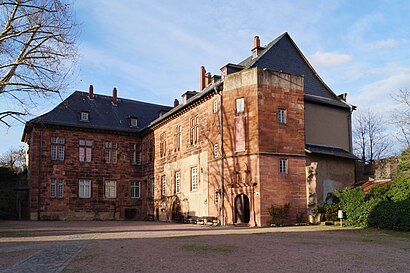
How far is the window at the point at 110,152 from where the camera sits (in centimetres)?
3697

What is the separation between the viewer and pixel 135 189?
3784 cm

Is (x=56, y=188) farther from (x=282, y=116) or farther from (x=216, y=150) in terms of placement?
(x=282, y=116)

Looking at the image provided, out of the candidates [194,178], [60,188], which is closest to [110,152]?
[60,188]

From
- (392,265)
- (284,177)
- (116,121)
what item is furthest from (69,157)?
(392,265)

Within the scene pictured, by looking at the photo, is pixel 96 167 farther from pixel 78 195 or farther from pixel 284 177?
pixel 284 177

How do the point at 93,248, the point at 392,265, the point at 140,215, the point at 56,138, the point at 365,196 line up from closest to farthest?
1. the point at 392,265
2. the point at 93,248
3. the point at 365,196
4. the point at 56,138
5. the point at 140,215

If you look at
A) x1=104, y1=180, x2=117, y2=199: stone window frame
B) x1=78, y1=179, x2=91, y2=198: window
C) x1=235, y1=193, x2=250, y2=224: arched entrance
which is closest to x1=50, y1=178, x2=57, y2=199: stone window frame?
x1=78, y1=179, x2=91, y2=198: window

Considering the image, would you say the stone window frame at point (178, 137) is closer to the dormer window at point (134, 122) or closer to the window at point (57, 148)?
the dormer window at point (134, 122)

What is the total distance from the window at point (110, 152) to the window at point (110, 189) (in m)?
1.74

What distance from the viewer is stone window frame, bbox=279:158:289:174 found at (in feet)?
79.7

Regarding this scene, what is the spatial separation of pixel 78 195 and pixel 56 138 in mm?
4758

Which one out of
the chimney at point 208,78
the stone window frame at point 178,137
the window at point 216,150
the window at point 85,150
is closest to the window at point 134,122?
the window at point 85,150

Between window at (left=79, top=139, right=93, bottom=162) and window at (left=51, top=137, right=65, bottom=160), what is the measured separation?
1403mm

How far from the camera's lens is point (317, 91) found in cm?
2983
